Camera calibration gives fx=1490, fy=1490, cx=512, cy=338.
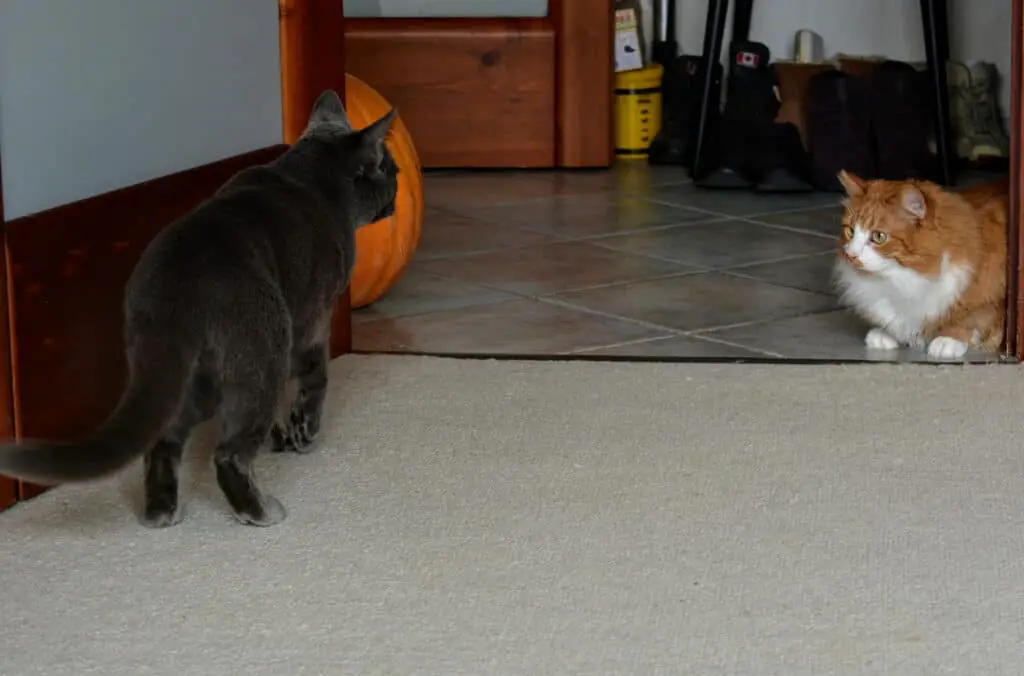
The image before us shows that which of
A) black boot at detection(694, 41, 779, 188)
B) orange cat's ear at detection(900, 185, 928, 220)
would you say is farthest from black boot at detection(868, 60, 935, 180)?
orange cat's ear at detection(900, 185, 928, 220)

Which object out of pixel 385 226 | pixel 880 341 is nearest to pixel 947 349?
pixel 880 341

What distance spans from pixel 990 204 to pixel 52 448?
6.11 feet

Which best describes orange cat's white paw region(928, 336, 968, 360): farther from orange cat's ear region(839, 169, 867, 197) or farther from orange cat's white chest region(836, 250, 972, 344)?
orange cat's ear region(839, 169, 867, 197)

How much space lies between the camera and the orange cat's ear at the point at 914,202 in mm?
2656

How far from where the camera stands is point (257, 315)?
1.74m

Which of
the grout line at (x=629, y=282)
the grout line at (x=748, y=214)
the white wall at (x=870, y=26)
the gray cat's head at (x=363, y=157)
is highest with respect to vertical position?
the white wall at (x=870, y=26)

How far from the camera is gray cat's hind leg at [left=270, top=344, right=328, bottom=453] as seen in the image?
6.73 ft

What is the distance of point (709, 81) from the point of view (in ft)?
14.4

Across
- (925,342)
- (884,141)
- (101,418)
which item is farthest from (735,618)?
(884,141)

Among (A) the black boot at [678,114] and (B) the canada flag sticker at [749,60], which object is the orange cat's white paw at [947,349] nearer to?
(B) the canada flag sticker at [749,60]

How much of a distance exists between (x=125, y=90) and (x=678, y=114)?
3.01 metres

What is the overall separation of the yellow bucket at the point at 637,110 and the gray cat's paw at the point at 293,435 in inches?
117

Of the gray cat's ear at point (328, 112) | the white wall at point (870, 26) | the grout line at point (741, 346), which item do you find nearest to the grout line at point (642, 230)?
the grout line at point (741, 346)

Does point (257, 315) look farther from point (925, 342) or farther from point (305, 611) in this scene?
point (925, 342)
